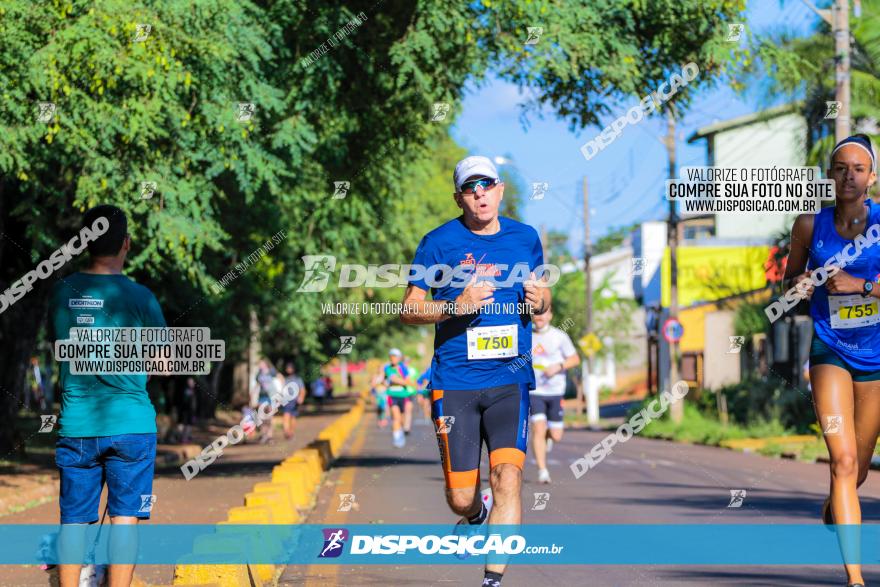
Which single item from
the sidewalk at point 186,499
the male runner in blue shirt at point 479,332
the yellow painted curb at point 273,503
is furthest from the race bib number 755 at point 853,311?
the yellow painted curb at point 273,503

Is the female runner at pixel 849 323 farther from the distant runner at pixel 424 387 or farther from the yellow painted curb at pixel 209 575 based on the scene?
the yellow painted curb at pixel 209 575

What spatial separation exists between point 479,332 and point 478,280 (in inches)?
10.0

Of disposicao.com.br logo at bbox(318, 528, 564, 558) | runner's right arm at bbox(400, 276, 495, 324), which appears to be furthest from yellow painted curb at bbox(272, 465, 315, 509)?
runner's right arm at bbox(400, 276, 495, 324)

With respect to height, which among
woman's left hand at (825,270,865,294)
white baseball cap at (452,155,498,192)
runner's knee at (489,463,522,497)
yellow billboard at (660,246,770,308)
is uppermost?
yellow billboard at (660,246,770,308)

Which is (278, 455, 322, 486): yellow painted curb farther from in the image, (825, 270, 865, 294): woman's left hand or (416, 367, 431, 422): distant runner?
(825, 270, 865, 294): woman's left hand

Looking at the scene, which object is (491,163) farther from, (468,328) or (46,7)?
(46,7)

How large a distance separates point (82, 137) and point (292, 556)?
616 centimetres

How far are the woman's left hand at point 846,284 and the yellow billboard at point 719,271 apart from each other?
121 feet

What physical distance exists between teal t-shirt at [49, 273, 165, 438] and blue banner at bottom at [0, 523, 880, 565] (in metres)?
0.49

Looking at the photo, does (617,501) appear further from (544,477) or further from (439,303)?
(439,303)

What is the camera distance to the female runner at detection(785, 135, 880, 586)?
7.09 metres

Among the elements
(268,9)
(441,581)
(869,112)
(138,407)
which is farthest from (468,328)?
(869,112)

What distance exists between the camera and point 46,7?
Result: 14.0 m

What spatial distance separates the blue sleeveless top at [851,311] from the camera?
23.5 feet
